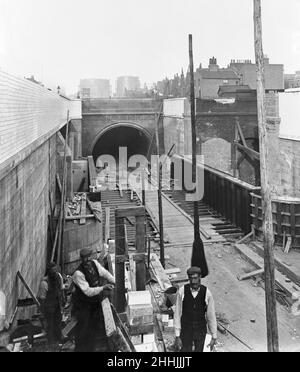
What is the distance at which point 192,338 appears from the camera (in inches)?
190

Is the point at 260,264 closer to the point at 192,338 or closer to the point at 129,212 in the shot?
the point at 129,212

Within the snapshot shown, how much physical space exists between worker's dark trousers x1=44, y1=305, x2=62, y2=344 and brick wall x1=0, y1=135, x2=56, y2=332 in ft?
2.01

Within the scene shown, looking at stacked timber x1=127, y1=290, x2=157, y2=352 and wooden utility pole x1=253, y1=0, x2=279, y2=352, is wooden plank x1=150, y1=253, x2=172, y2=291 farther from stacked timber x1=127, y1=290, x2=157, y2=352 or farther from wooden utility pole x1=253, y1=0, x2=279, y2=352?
stacked timber x1=127, y1=290, x2=157, y2=352

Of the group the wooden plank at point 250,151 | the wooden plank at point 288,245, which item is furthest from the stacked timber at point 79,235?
the wooden plank at point 250,151

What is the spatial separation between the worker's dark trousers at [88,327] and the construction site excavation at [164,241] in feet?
0.05

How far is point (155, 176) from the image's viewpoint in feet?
87.3

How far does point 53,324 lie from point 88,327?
1.30 meters

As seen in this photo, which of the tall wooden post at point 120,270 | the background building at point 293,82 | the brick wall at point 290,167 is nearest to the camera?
the tall wooden post at point 120,270

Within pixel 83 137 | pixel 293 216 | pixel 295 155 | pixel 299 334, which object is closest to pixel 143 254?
pixel 299 334

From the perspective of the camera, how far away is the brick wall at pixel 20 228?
608cm

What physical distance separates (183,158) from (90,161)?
18.7 feet

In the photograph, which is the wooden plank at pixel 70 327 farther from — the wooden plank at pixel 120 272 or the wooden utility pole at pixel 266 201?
the wooden utility pole at pixel 266 201

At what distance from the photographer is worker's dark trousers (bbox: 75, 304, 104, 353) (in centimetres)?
516
